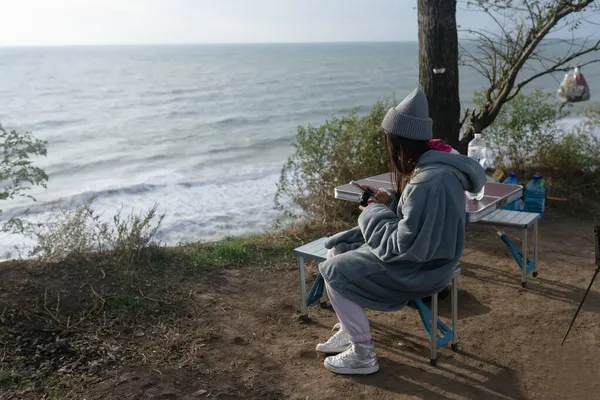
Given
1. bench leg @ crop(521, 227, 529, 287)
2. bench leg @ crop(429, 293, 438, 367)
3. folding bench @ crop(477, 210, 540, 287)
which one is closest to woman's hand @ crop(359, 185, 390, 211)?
bench leg @ crop(429, 293, 438, 367)

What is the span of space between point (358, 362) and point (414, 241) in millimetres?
906

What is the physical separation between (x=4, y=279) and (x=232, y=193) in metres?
8.31

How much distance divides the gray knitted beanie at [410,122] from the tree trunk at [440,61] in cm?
360

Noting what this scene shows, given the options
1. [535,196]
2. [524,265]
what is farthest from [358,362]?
[535,196]

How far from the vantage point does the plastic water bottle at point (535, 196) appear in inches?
265

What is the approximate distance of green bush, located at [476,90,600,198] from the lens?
755cm

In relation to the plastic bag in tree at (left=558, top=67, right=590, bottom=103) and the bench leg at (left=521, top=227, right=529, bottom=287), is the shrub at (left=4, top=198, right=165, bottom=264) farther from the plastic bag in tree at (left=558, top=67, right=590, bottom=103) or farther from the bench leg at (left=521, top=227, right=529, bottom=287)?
the plastic bag in tree at (left=558, top=67, right=590, bottom=103)

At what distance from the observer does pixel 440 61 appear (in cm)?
666

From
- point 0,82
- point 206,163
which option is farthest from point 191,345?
point 0,82

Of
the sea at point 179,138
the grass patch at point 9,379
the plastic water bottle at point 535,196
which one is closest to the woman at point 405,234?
the grass patch at point 9,379

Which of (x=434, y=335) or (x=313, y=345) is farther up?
(x=434, y=335)

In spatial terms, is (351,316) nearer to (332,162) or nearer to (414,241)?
(414,241)

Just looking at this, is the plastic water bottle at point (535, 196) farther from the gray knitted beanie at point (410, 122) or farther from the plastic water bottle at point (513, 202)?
the gray knitted beanie at point (410, 122)

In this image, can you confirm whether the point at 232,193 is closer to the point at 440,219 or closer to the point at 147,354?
the point at 147,354
